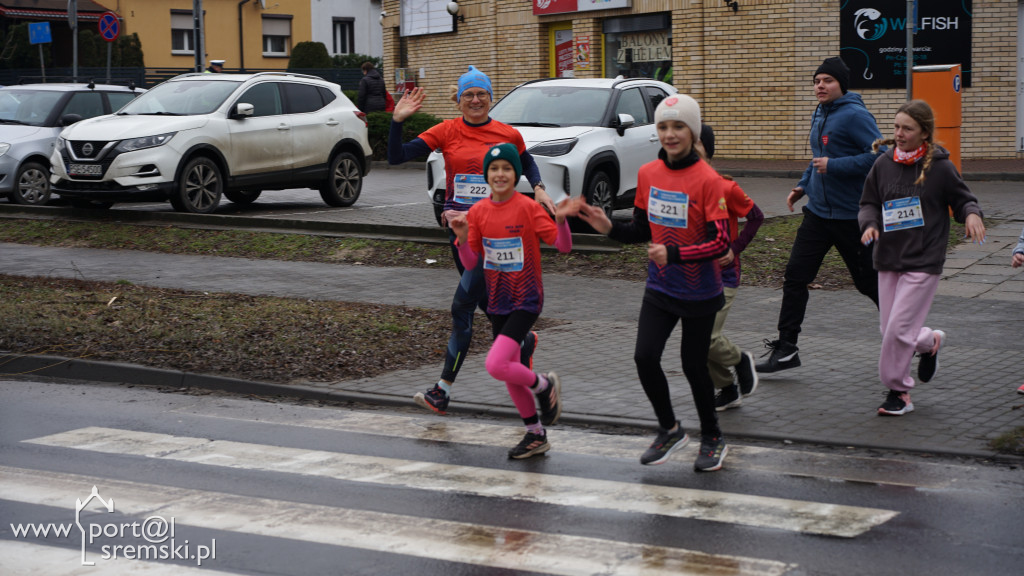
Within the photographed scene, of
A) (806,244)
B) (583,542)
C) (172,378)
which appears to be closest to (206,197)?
(172,378)

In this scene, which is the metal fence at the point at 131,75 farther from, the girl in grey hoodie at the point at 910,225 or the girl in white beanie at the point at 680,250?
the girl in white beanie at the point at 680,250

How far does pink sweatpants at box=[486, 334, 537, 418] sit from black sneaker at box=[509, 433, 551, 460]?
4.6 inches

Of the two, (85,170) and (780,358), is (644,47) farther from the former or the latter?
(780,358)

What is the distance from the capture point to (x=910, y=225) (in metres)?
6.88

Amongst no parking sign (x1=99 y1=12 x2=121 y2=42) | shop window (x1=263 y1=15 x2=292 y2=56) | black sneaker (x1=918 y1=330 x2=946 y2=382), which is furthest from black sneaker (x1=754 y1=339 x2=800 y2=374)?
shop window (x1=263 y1=15 x2=292 y2=56)

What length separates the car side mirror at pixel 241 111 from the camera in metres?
16.3

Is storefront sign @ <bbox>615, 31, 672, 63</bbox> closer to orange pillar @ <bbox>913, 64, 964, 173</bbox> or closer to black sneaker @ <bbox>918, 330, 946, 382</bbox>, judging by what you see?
orange pillar @ <bbox>913, 64, 964, 173</bbox>

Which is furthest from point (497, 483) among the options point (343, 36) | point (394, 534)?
point (343, 36)

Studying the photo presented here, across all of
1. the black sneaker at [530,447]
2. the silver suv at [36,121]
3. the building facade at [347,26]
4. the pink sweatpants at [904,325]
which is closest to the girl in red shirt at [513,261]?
the black sneaker at [530,447]

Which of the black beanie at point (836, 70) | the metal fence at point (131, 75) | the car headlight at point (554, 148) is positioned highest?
the metal fence at point (131, 75)

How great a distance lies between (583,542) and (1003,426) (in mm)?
2858

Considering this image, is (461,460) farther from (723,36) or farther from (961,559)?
(723,36)

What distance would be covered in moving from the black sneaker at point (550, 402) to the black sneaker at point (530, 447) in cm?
15

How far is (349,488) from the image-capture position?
228 inches
